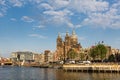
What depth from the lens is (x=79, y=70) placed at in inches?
7170

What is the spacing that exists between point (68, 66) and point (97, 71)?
35574 millimetres

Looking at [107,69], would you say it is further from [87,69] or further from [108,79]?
[108,79]

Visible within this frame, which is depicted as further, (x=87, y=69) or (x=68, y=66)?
(x=68, y=66)

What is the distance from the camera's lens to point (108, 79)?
369 ft

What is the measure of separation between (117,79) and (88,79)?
1164 centimetres

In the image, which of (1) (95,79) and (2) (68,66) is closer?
(1) (95,79)

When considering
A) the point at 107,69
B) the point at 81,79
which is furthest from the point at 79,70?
the point at 81,79

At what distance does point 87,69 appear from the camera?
17400 centimetres

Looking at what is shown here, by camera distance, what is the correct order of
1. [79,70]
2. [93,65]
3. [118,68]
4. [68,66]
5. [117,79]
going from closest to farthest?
[117,79], [118,68], [93,65], [79,70], [68,66]

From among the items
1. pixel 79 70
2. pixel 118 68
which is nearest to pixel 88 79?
pixel 118 68

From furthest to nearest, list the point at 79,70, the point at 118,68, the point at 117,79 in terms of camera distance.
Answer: the point at 79,70 → the point at 118,68 → the point at 117,79

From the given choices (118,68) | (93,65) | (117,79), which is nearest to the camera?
(117,79)

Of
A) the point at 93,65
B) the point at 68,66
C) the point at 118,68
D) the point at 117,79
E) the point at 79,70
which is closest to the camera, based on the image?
the point at 117,79

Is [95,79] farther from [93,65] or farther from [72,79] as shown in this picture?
[93,65]
